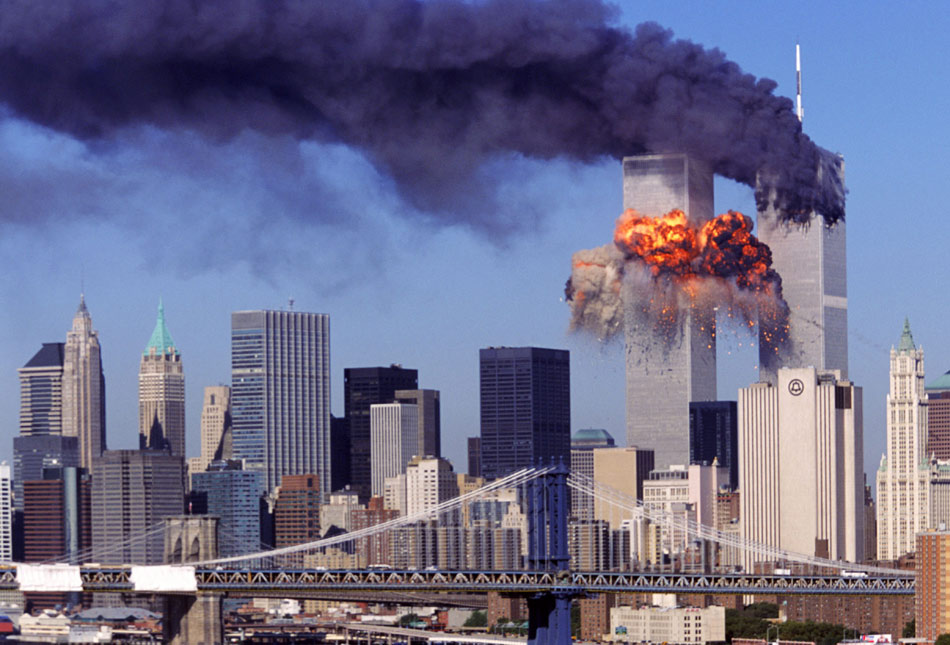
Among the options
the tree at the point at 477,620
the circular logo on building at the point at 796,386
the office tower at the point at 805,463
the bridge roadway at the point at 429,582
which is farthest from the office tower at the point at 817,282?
the bridge roadway at the point at 429,582

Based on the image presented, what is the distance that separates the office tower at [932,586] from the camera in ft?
322

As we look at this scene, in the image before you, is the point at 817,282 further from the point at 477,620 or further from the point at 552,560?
the point at 552,560

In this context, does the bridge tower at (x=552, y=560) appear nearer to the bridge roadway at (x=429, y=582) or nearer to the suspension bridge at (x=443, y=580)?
the suspension bridge at (x=443, y=580)

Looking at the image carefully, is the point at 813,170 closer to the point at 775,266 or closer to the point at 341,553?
the point at 341,553

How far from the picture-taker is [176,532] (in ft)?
341

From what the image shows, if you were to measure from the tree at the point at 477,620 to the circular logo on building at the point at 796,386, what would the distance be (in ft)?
89.1

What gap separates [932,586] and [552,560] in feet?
111

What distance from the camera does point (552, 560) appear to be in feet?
237

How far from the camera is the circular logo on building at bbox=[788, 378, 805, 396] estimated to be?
552 ft

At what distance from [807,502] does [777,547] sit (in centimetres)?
420

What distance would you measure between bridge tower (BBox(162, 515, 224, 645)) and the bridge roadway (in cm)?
355


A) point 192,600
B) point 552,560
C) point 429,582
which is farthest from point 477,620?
point 552,560

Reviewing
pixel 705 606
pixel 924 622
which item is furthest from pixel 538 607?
pixel 705 606

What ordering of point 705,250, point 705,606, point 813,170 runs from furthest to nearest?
point 705,606 → point 705,250 → point 813,170
